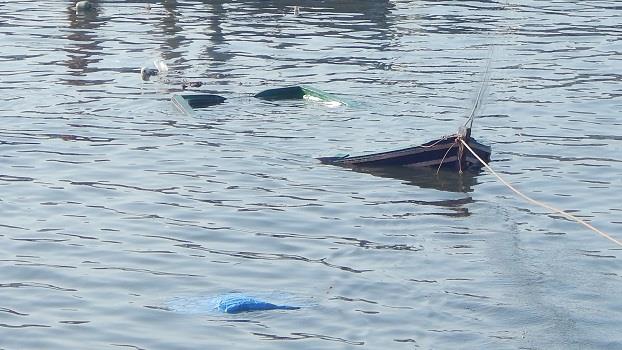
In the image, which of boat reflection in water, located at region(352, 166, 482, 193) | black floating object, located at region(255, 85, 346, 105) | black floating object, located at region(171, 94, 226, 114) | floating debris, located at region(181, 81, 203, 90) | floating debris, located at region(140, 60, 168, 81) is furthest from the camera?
floating debris, located at region(140, 60, 168, 81)

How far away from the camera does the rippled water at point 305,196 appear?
10.5 m

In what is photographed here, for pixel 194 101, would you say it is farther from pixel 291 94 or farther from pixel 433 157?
pixel 433 157

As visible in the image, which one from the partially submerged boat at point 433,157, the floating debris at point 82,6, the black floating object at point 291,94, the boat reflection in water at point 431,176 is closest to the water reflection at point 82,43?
the floating debris at point 82,6

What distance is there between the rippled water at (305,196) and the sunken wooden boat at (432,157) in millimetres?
187

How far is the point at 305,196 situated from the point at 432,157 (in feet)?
6.83

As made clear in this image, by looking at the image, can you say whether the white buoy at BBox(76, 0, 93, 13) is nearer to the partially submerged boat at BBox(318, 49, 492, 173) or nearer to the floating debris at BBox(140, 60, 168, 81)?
the floating debris at BBox(140, 60, 168, 81)

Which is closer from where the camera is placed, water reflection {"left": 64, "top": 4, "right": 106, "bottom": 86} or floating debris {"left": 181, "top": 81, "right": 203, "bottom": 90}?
floating debris {"left": 181, "top": 81, "right": 203, "bottom": 90}

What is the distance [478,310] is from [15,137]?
29.5 ft

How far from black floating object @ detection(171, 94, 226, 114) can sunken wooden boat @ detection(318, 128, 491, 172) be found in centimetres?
413

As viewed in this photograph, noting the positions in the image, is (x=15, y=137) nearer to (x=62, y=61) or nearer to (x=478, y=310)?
(x=62, y=61)

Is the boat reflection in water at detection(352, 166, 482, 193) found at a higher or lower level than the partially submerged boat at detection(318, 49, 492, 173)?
lower

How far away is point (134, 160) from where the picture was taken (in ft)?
52.8

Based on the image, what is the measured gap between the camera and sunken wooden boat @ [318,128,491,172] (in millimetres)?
15523

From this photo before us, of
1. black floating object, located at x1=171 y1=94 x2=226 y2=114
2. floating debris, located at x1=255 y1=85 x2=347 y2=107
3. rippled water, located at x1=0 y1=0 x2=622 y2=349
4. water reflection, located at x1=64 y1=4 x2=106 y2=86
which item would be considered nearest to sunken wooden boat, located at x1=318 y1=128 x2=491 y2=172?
rippled water, located at x1=0 y1=0 x2=622 y2=349
